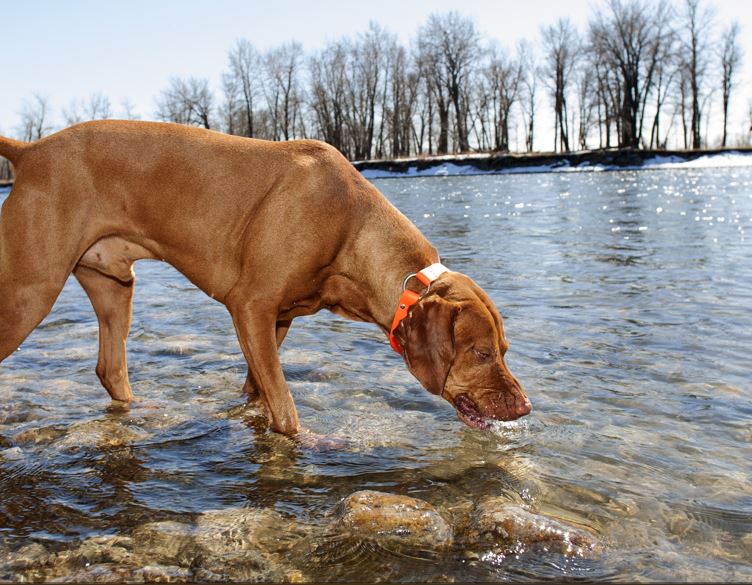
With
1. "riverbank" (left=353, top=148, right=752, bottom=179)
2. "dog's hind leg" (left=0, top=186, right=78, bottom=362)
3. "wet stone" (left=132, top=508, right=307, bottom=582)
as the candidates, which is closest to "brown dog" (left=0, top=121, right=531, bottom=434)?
"dog's hind leg" (left=0, top=186, right=78, bottom=362)

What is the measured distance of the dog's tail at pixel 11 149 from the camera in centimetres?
416

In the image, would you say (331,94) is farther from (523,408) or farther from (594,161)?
(523,408)

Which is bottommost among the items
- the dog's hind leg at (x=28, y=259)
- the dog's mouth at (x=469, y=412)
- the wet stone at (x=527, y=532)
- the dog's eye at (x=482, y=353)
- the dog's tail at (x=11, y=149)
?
the wet stone at (x=527, y=532)

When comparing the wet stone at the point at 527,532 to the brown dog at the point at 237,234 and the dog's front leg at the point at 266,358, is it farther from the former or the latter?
the dog's front leg at the point at 266,358

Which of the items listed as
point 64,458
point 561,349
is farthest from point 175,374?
point 561,349

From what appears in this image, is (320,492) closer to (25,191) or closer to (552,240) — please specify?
(25,191)

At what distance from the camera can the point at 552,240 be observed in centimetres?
1335

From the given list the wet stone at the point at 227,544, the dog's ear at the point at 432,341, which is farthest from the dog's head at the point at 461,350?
the wet stone at the point at 227,544

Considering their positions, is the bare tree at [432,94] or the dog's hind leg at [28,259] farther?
the bare tree at [432,94]

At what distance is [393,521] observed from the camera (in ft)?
10.4

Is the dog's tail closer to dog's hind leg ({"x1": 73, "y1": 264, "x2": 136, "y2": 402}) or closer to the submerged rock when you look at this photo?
dog's hind leg ({"x1": 73, "y1": 264, "x2": 136, "y2": 402})

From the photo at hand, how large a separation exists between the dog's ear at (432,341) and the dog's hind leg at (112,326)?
2.13 meters

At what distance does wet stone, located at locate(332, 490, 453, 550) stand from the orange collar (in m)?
0.88

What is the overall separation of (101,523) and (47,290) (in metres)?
1.41
